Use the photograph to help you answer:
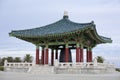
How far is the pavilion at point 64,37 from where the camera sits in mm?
25195

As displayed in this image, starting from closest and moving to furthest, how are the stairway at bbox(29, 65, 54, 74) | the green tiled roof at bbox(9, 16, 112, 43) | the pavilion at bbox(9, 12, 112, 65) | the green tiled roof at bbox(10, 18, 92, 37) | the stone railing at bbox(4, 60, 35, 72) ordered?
the stairway at bbox(29, 65, 54, 74)
the pavilion at bbox(9, 12, 112, 65)
the green tiled roof at bbox(9, 16, 112, 43)
the stone railing at bbox(4, 60, 35, 72)
the green tiled roof at bbox(10, 18, 92, 37)

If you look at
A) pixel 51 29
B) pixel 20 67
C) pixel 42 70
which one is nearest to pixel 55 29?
pixel 51 29

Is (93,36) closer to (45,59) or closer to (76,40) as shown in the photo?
(76,40)

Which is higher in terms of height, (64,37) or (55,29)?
(55,29)

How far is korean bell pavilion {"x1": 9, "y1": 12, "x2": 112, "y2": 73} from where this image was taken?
2486 cm

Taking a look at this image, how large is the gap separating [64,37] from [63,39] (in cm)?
59

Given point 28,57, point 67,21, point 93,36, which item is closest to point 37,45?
point 67,21

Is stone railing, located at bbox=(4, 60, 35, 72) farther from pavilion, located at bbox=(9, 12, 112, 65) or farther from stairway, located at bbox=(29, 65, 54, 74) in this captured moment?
pavilion, located at bbox=(9, 12, 112, 65)

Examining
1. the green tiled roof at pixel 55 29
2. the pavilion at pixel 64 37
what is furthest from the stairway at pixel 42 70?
the green tiled roof at pixel 55 29

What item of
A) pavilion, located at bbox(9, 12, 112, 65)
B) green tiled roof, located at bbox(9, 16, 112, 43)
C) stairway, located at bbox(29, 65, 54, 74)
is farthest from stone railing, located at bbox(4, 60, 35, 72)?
green tiled roof, located at bbox(9, 16, 112, 43)

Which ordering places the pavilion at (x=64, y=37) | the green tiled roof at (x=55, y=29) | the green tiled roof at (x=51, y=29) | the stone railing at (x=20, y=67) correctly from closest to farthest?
1. the pavilion at (x=64, y=37)
2. the green tiled roof at (x=55, y=29)
3. the stone railing at (x=20, y=67)
4. the green tiled roof at (x=51, y=29)

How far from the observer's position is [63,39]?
26.6 metres

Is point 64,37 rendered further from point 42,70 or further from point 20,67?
point 20,67

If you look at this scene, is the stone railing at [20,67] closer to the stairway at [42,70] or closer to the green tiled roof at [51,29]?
the stairway at [42,70]
